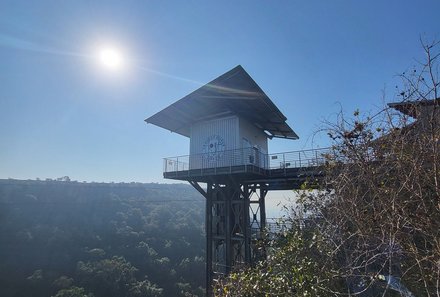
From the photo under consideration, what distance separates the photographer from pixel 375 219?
103 inches

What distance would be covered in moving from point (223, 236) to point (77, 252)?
109 feet

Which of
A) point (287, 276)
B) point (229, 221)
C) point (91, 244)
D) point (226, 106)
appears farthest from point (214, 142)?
point (91, 244)

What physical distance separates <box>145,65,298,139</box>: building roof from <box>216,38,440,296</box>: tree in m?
6.32

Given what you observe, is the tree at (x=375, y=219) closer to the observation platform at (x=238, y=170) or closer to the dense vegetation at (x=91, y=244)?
the observation platform at (x=238, y=170)

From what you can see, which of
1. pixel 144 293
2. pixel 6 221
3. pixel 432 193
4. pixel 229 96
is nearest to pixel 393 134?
pixel 432 193

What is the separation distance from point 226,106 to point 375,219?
9156 mm

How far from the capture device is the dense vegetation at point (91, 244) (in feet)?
103

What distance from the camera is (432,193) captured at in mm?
2570

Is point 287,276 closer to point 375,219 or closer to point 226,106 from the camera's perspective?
point 375,219

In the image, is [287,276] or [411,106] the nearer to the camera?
[411,106]

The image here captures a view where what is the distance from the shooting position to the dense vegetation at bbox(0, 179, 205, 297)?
3134cm

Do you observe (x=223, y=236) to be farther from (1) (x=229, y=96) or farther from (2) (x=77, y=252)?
(2) (x=77, y=252)

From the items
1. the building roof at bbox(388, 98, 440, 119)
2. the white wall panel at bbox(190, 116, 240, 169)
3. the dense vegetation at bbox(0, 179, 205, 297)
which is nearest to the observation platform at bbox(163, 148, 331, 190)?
the white wall panel at bbox(190, 116, 240, 169)

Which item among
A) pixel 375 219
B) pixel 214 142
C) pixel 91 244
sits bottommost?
pixel 91 244
